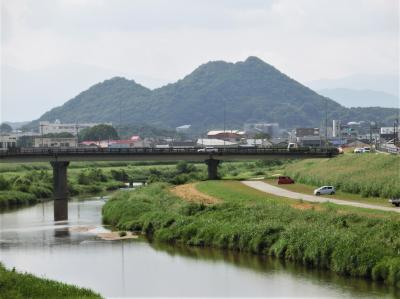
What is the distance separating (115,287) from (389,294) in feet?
55.5

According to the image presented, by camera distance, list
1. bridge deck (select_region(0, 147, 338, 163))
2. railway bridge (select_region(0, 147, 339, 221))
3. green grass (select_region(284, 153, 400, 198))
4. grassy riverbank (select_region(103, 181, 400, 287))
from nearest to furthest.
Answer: grassy riverbank (select_region(103, 181, 400, 287)) < green grass (select_region(284, 153, 400, 198)) < railway bridge (select_region(0, 147, 339, 221)) < bridge deck (select_region(0, 147, 338, 163))

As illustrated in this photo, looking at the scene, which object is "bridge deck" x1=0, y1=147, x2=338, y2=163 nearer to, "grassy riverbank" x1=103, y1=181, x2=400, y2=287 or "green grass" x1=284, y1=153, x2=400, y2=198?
"green grass" x1=284, y1=153, x2=400, y2=198

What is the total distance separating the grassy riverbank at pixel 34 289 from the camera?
43.9 meters

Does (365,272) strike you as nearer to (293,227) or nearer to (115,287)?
(293,227)

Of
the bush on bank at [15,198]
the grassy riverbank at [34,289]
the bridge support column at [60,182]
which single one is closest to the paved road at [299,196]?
the bridge support column at [60,182]

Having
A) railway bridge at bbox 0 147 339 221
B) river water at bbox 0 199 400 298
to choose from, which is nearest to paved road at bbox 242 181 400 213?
railway bridge at bbox 0 147 339 221

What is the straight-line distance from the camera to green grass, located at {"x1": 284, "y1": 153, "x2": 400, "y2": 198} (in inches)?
3115

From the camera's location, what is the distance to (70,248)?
68062 mm

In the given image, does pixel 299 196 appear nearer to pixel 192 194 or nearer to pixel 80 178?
pixel 192 194

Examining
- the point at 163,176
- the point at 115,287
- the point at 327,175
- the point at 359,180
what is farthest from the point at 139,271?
the point at 163,176

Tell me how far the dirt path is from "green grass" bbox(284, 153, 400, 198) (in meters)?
13.7

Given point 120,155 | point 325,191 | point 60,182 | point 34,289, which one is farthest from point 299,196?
point 60,182

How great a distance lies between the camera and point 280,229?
6100cm

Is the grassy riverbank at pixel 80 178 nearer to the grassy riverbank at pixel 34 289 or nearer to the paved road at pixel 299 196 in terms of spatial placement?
the paved road at pixel 299 196
